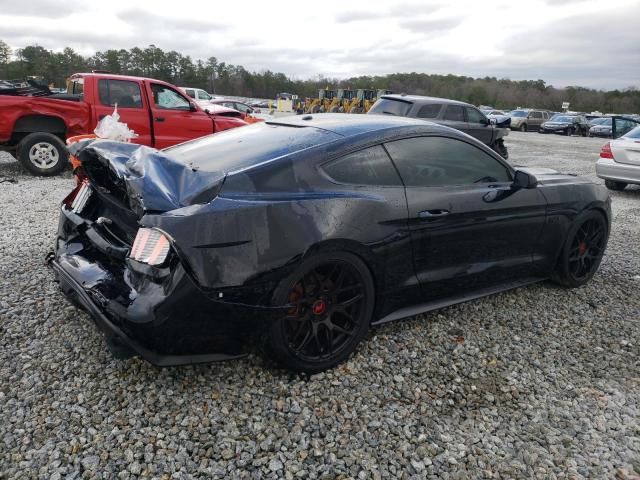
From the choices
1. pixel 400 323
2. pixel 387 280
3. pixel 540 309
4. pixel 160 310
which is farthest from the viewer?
pixel 540 309

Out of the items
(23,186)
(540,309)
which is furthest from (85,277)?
(23,186)

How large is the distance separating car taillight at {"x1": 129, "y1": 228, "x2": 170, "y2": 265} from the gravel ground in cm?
72

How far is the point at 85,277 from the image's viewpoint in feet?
8.77

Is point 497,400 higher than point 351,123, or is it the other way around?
point 351,123

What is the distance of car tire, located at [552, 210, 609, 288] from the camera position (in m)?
4.12

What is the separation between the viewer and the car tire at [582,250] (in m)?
4.12

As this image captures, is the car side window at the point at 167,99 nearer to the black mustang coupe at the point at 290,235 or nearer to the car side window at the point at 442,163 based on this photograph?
the black mustang coupe at the point at 290,235

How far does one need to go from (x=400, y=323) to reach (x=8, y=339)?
2.46 metres

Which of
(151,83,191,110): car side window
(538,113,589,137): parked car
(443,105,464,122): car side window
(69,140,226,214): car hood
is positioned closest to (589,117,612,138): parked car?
(538,113,589,137): parked car

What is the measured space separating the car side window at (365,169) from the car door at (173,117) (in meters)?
6.58

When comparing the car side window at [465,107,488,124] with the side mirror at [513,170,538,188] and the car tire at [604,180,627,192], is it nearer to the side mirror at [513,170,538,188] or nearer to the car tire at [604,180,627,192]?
the car tire at [604,180,627,192]

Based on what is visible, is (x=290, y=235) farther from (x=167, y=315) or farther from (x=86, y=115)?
(x=86, y=115)

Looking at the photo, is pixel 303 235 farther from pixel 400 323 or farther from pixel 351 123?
pixel 400 323

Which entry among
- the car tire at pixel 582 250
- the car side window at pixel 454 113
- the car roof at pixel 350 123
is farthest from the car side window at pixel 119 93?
the car tire at pixel 582 250
